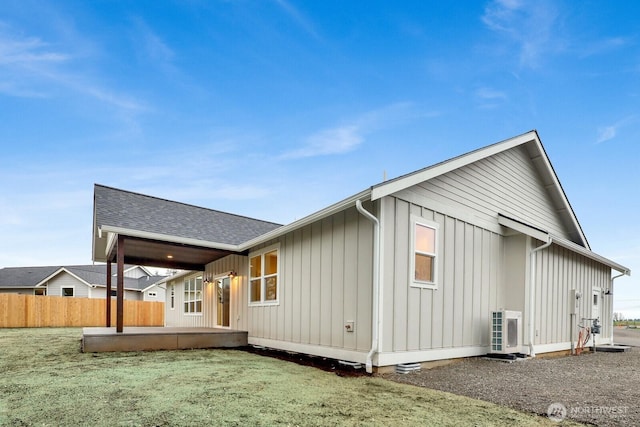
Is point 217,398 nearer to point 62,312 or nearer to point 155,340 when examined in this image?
point 155,340

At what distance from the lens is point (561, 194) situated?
1080cm

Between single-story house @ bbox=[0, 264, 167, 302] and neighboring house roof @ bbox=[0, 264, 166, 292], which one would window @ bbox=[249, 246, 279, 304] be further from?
neighboring house roof @ bbox=[0, 264, 166, 292]

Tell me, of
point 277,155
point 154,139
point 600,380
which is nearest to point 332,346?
point 600,380

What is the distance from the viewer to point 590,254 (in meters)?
10.1

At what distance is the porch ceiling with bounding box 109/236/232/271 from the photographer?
9672 mm

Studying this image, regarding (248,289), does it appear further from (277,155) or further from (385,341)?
(277,155)

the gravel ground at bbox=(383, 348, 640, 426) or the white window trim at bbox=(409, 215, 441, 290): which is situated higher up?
the white window trim at bbox=(409, 215, 441, 290)

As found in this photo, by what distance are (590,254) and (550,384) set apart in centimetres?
600

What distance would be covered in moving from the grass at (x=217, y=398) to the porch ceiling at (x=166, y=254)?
3.52 meters

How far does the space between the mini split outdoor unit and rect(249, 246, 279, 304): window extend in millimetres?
4283

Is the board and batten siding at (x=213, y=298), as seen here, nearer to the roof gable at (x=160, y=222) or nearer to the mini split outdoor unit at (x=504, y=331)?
the roof gable at (x=160, y=222)

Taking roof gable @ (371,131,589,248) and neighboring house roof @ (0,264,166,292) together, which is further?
neighboring house roof @ (0,264,166,292)

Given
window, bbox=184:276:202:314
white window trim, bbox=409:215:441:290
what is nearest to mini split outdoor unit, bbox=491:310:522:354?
white window trim, bbox=409:215:441:290

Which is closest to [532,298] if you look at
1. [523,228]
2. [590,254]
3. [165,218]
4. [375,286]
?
[523,228]
